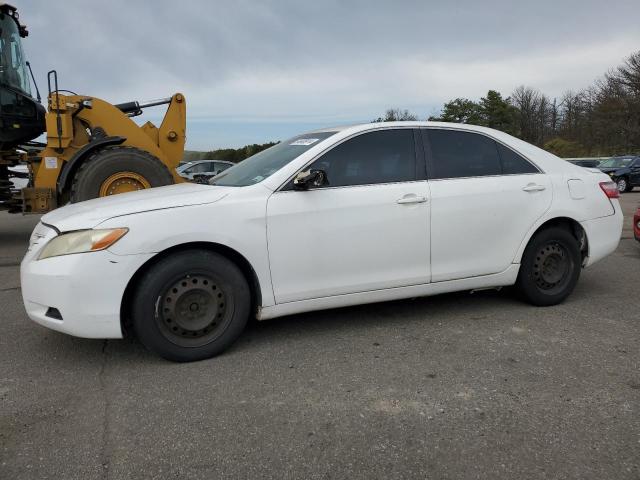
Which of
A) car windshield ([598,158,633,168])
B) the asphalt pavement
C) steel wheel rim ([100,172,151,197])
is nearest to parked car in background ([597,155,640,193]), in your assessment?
car windshield ([598,158,633,168])

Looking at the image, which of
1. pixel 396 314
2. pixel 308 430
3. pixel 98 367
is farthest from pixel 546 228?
pixel 98 367

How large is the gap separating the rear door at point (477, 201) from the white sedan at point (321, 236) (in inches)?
0.4

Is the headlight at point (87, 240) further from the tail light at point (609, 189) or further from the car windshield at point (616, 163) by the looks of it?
the car windshield at point (616, 163)

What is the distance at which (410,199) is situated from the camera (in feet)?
12.7

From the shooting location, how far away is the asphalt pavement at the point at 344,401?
2318 millimetres

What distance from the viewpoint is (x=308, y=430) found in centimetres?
259

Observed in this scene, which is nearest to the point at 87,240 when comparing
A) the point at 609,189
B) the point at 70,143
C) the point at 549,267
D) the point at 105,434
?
the point at 105,434

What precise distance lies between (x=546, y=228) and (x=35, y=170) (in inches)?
287

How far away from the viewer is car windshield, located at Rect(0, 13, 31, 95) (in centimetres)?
775

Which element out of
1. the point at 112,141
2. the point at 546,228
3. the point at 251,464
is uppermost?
the point at 112,141

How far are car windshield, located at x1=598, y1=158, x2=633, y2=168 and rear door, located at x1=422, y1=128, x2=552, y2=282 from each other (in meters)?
20.0

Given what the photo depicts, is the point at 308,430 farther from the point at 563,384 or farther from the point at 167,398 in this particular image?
the point at 563,384

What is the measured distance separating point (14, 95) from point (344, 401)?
7.59 m

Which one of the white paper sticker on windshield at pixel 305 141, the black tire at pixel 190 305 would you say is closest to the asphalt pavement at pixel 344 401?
the black tire at pixel 190 305
